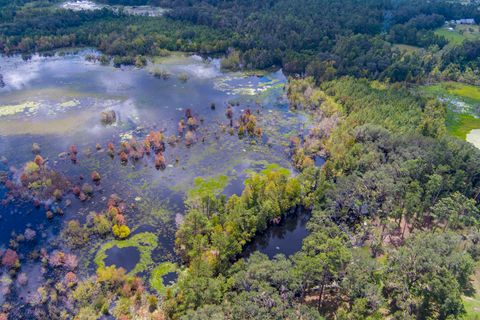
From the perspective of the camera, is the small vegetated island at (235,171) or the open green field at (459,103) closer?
the small vegetated island at (235,171)

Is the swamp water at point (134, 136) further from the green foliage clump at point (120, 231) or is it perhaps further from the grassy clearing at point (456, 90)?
the grassy clearing at point (456, 90)

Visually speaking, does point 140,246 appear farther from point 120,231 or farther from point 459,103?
point 459,103

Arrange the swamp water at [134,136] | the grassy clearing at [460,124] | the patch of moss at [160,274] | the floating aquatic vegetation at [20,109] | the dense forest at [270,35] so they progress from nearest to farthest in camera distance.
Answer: the patch of moss at [160,274]
the swamp water at [134,136]
the grassy clearing at [460,124]
the floating aquatic vegetation at [20,109]
the dense forest at [270,35]

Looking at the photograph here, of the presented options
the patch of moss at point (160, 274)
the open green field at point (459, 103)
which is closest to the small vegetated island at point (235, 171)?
the patch of moss at point (160, 274)

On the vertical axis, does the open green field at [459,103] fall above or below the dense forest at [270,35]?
below

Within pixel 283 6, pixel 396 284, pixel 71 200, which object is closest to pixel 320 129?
pixel 396 284

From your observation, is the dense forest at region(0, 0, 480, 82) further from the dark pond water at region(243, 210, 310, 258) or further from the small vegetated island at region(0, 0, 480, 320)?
the dark pond water at region(243, 210, 310, 258)

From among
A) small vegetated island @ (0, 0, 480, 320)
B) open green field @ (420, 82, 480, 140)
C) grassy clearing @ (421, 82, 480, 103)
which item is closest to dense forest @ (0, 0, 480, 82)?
small vegetated island @ (0, 0, 480, 320)

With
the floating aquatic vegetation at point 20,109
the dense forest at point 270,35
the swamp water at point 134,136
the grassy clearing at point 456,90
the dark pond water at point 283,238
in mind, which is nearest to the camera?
the dark pond water at point 283,238

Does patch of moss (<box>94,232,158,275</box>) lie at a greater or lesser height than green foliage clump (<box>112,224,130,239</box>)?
lesser
